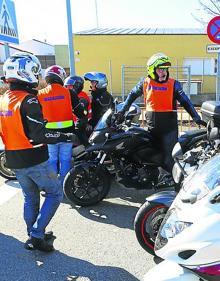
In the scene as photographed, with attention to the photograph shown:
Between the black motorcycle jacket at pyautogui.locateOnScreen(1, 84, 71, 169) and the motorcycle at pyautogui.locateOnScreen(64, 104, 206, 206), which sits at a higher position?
the black motorcycle jacket at pyautogui.locateOnScreen(1, 84, 71, 169)

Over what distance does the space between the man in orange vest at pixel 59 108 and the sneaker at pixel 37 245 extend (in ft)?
5.15

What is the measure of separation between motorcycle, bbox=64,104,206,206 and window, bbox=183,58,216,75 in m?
19.5

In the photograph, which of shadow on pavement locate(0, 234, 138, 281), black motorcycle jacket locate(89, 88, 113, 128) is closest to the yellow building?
black motorcycle jacket locate(89, 88, 113, 128)

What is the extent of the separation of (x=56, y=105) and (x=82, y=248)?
2058 millimetres

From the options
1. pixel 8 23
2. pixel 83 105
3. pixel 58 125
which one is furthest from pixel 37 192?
pixel 8 23

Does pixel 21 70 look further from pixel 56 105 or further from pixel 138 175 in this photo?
pixel 138 175

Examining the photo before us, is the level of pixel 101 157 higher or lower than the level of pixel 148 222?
higher

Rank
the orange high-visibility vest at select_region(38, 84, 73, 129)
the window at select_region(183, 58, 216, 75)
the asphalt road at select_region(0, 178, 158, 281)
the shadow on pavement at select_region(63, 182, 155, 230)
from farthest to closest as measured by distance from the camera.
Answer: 1. the window at select_region(183, 58, 216, 75)
2. the orange high-visibility vest at select_region(38, 84, 73, 129)
3. the shadow on pavement at select_region(63, 182, 155, 230)
4. the asphalt road at select_region(0, 178, 158, 281)

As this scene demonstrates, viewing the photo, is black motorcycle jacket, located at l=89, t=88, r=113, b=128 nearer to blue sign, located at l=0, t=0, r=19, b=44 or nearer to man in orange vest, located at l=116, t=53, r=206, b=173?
man in orange vest, located at l=116, t=53, r=206, b=173

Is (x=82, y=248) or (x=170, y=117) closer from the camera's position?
(x=82, y=248)

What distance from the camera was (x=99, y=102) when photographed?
6211mm

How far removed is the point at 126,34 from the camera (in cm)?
2486

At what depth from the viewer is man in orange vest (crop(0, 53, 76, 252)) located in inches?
134

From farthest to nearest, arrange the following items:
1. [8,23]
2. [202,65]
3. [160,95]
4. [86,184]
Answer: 1. [202,65]
2. [8,23]
3. [160,95]
4. [86,184]
